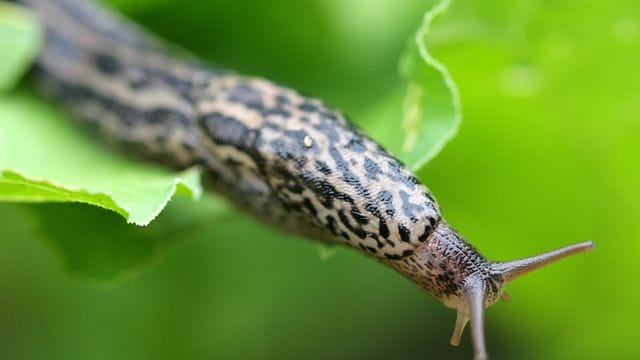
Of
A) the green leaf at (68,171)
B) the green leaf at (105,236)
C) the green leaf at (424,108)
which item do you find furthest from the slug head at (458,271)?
the green leaf at (105,236)

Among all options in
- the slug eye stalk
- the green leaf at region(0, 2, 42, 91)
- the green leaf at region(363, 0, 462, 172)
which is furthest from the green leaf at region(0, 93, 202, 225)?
the slug eye stalk

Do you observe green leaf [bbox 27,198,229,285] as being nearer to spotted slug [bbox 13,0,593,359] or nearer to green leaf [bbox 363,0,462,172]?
spotted slug [bbox 13,0,593,359]

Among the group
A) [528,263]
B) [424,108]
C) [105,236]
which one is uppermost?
[424,108]

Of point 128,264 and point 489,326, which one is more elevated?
point 489,326

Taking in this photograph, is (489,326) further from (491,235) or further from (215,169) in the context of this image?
(215,169)

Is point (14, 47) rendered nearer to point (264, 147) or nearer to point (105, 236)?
point (105, 236)

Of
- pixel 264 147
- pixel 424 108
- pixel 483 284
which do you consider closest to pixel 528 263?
pixel 483 284

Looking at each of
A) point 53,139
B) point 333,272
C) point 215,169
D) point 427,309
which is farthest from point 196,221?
point 427,309
